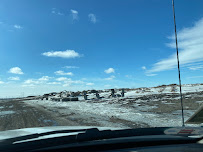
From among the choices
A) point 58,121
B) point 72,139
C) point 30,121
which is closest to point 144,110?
point 58,121

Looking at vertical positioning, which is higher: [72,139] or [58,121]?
[72,139]

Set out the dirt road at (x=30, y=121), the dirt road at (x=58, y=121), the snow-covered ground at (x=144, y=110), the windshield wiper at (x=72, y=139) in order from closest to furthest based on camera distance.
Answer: the windshield wiper at (x=72, y=139), the dirt road at (x=58, y=121), the dirt road at (x=30, y=121), the snow-covered ground at (x=144, y=110)

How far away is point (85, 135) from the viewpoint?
2166 mm

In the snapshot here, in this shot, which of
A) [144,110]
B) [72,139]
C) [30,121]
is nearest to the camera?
[72,139]

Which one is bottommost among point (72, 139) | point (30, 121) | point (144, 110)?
point (30, 121)

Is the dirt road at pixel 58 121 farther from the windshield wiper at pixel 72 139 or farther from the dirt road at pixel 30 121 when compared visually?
the windshield wiper at pixel 72 139

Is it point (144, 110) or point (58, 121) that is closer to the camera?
point (58, 121)

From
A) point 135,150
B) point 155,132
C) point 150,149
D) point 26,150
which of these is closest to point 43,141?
point 26,150

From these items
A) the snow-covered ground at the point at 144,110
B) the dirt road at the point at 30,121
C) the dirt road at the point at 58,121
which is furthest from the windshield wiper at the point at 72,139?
the dirt road at the point at 30,121

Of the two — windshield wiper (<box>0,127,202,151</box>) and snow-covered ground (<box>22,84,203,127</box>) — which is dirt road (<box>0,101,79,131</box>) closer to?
snow-covered ground (<box>22,84,203,127</box>)

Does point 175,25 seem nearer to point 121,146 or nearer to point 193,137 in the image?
point 193,137

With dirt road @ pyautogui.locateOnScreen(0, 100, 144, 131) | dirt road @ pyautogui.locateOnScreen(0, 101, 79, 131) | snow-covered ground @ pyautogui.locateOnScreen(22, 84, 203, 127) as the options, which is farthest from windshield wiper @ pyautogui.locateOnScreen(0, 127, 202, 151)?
dirt road @ pyautogui.locateOnScreen(0, 101, 79, 131)

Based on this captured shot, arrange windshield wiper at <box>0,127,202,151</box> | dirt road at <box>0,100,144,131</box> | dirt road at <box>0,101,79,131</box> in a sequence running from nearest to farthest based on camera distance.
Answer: windshield wiper at <box>0,127,202,151</box>
dirt road at <box>0,100,144,131</box>
dirt road at <box>0,101,79,131</box>

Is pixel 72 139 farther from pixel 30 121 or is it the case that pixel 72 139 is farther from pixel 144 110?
pixel 144 110
